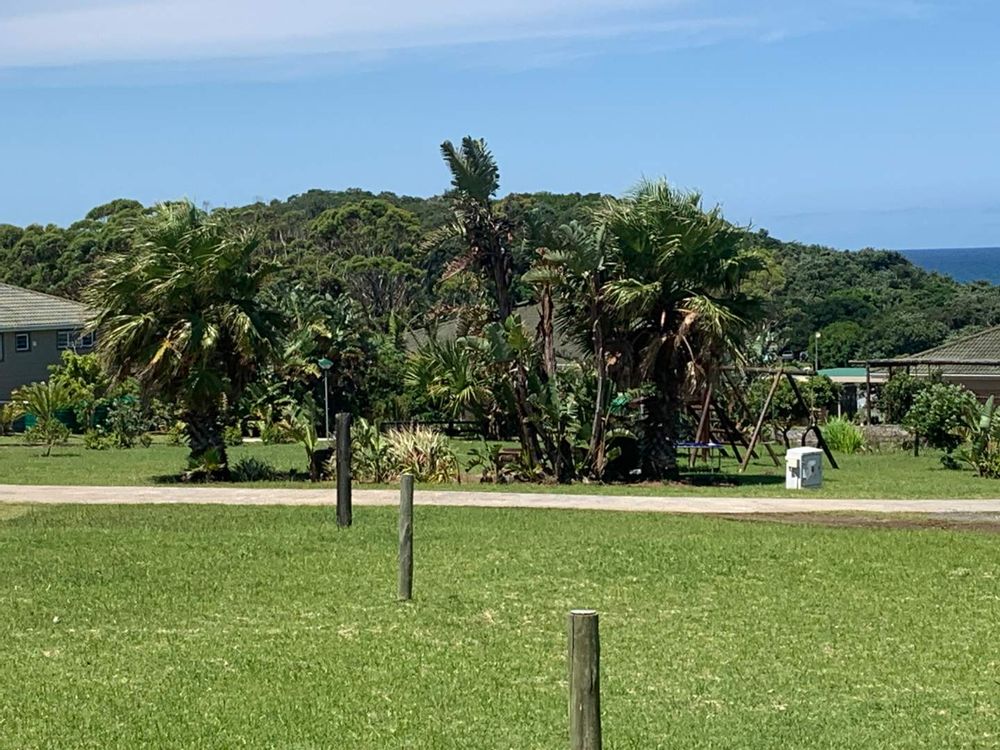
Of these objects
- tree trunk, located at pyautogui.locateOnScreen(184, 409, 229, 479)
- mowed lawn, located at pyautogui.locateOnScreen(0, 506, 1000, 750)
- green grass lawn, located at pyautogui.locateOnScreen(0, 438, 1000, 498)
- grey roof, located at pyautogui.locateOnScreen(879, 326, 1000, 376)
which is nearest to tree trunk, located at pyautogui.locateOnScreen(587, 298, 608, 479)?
green grass lawn, located at pyautogui.locateOnScreen(0, 438, 1000, 498)

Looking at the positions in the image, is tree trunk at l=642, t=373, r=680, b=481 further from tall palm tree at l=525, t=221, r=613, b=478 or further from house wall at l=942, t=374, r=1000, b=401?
house wall at l=942, t=374, r=1000, b=401

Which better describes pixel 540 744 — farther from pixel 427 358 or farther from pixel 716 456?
pixel 716 456

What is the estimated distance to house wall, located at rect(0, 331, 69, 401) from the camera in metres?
56.2

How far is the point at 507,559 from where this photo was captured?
1595cm

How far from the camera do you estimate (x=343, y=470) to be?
17.6 m

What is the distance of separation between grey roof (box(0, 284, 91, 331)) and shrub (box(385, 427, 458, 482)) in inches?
1300

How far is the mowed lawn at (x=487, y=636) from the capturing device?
9547 mm

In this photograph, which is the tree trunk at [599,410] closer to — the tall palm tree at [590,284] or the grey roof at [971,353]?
the tall palm tree at [590,284]

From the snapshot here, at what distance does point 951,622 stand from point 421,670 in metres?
4.71

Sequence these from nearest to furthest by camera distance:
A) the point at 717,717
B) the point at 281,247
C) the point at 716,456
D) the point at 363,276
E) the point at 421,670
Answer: the point at 717,717 < the point at 421,670 < the point at 716,456 < the point at 363,276 < the point at 281,247

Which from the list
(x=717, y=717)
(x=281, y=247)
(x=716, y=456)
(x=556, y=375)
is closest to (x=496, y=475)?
(x=556, y=375)

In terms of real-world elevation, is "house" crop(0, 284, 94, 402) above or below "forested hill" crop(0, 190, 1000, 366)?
below

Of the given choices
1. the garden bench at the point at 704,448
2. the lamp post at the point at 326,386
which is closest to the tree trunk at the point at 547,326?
the garden bench at the point at 704,448

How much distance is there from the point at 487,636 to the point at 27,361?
4821 centimetres
